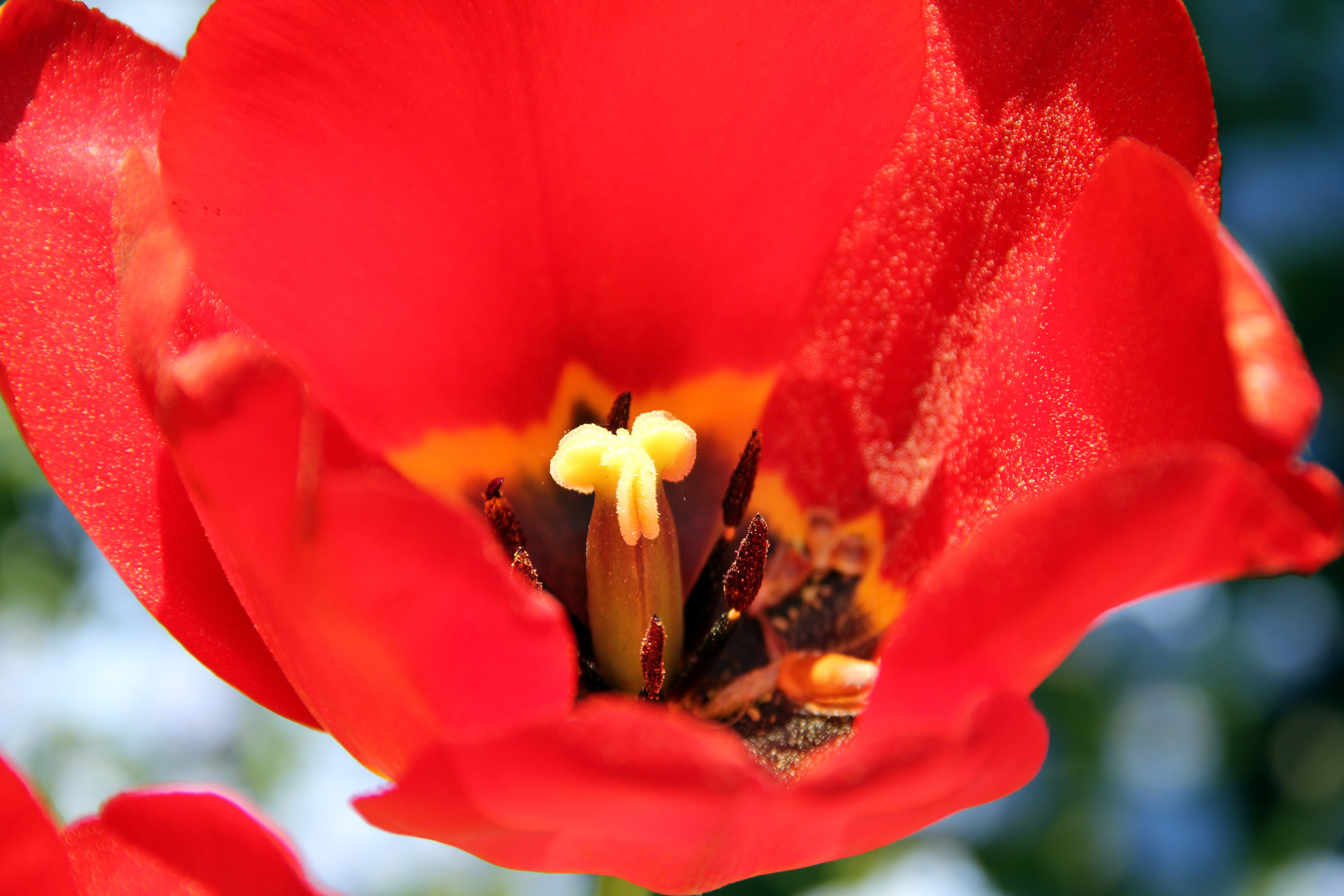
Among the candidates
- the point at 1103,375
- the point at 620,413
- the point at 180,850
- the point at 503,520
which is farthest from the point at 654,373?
the point at 180,850

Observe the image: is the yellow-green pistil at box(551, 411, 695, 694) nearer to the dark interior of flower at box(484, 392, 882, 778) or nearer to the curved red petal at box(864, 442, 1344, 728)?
the dark interior of flower at box(484, 392, 882, 778)

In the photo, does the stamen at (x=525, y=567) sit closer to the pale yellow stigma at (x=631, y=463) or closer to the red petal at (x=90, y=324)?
the pale yellow stigma at (x=631, y=463)

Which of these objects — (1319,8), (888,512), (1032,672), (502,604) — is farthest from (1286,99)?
(502,604)

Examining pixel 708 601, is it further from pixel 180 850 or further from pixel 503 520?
pixel 180 850

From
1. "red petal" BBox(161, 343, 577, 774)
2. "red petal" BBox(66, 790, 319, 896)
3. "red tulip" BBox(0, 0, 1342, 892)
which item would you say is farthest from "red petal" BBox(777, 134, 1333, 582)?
"red petal" BBox(66, 790, 319, 896)

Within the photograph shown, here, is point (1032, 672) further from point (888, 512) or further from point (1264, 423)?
point (888, 512)
